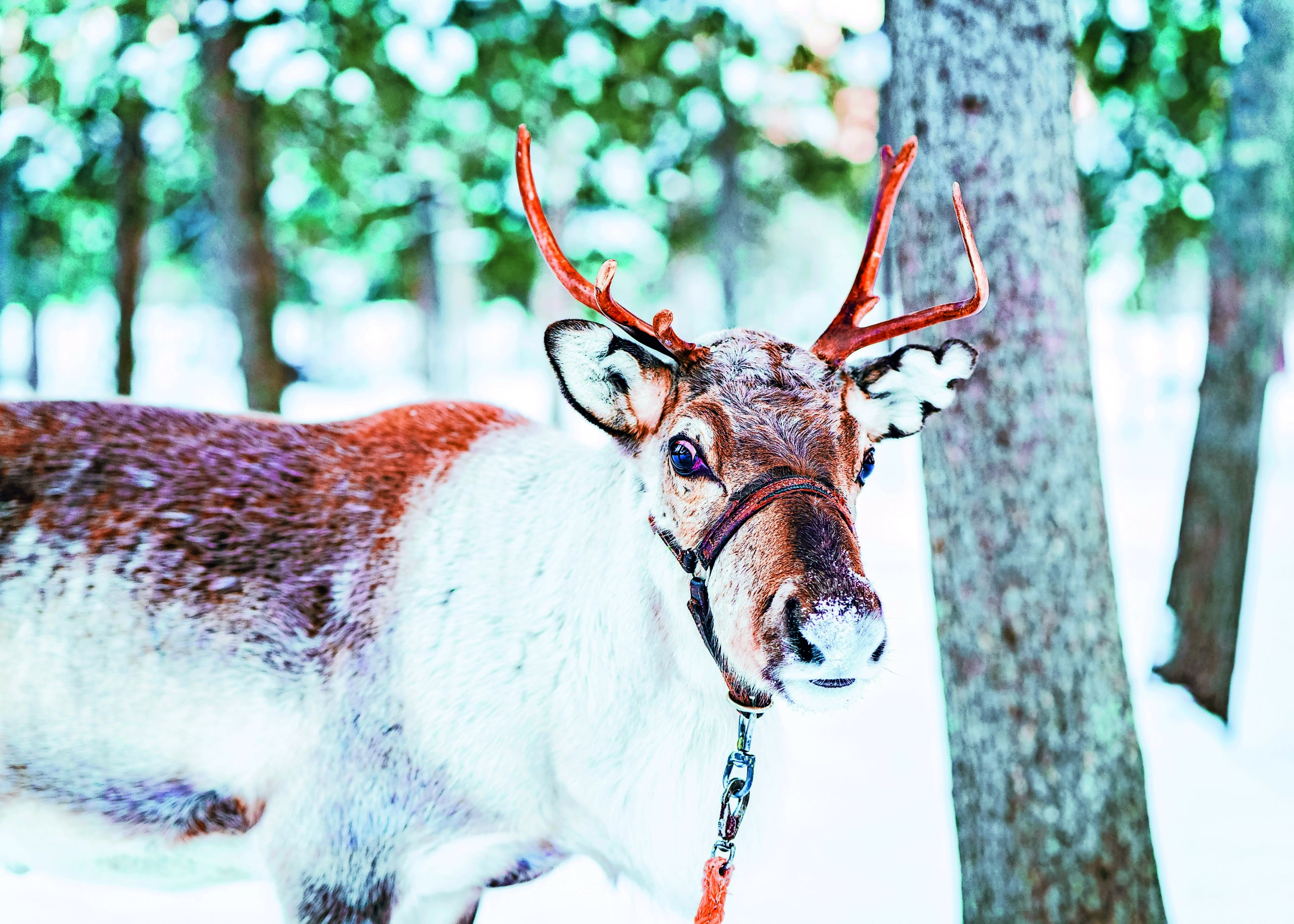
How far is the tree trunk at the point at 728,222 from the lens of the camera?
13.8 metres

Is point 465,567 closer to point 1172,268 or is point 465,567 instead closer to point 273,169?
point 273,169

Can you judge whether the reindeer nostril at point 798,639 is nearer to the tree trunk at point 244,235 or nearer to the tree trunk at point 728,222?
the tree trunk at point 244,235

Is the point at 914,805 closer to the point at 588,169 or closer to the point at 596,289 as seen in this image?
the point at 596,289

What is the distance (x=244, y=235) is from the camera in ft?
24.1

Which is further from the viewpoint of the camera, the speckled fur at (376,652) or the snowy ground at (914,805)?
the snowy ground at (914,805)

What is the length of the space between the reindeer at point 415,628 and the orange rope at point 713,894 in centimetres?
12

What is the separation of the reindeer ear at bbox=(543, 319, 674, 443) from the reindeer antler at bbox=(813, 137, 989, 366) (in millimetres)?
457

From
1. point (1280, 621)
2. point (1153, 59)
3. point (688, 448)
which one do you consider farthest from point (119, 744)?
point (1153, 59)

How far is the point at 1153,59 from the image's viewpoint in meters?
8.73

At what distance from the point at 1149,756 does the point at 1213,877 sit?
4.11 feet

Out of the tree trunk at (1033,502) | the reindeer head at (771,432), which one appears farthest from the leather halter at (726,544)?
the tree trunk at (1033,502)

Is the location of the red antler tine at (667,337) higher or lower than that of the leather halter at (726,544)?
higher

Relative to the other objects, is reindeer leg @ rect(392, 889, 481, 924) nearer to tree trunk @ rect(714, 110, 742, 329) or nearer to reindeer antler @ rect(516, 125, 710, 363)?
reindeer antler @ rect(516, 125, 710, 363)

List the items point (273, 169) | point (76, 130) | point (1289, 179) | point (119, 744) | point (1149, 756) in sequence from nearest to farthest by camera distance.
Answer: point (119, 744) < point (1149, 756) < point (1289, 179) < point (76, 130) < point (273, 169)
